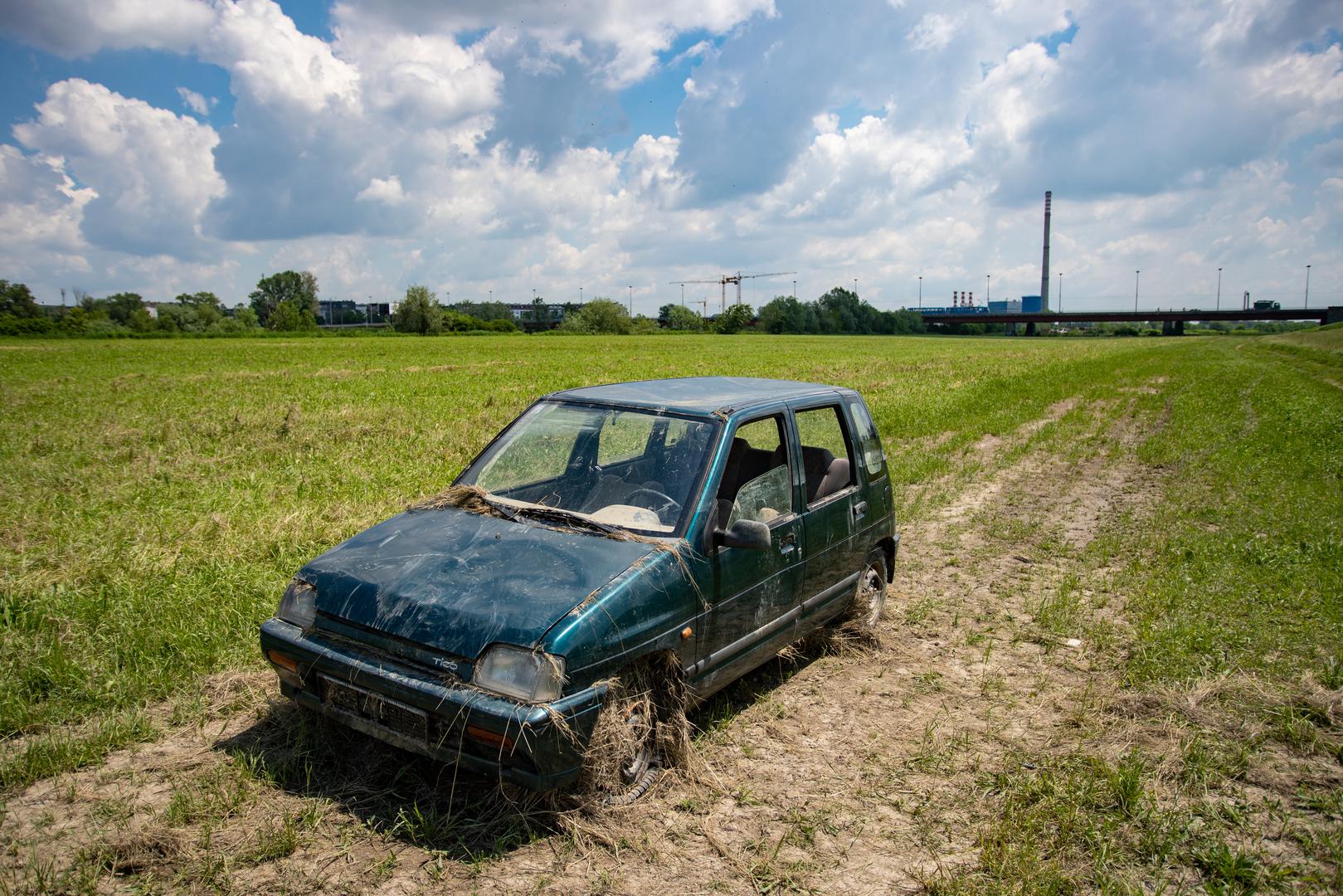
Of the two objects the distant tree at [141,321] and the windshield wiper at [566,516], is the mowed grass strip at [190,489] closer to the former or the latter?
the windshield wiper at [566,516]

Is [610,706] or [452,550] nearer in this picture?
[610,706]

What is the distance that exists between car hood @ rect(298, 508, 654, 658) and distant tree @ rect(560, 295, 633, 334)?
11136 cm

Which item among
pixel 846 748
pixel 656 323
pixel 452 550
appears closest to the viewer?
pixel 452 550

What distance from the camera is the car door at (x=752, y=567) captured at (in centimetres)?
383

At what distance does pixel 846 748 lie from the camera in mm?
4082

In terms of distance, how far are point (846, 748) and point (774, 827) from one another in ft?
2.73

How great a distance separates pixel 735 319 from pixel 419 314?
54062 millimetres

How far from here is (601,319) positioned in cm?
11556

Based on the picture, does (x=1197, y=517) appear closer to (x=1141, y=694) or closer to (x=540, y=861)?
(x=1141, y=694)

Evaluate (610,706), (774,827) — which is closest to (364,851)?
(610,706)

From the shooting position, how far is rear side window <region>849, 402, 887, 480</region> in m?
5.35

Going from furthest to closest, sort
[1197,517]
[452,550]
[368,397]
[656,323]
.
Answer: [656,323] → [368,397] → [1197,517] → [452,550]

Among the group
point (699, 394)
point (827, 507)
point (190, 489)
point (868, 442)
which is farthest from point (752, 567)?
point (190, 489)

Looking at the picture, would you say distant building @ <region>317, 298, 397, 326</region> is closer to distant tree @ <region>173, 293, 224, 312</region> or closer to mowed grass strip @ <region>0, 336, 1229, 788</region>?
distant tree @ <region>173, 293, 224, 312</region>
